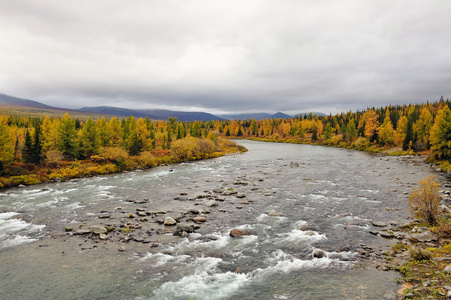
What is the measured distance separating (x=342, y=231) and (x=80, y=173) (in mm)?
43571

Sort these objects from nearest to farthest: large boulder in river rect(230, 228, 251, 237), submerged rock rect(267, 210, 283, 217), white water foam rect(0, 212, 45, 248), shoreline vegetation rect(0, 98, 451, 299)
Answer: shoreline vegetation rect(0, 98, 451, 299)
white water foam rect(0, 212, 45, 248)
large boulder in river rect(230, 228, 251, 237)
submerged rock rect(267, 210, 283, 217)

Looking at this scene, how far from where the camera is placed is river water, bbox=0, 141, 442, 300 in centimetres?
1248

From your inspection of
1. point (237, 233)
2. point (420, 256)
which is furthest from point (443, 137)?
point (237, 233)

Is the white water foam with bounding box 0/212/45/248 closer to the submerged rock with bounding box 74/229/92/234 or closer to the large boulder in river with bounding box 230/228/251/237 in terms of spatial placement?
the submerged rock with bounding box 74/229/92/234

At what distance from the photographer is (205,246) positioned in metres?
17.0

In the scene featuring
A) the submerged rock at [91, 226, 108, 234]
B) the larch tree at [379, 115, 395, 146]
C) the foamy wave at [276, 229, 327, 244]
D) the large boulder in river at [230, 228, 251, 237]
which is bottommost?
the submerged rock at [91, 226, 108, 234]

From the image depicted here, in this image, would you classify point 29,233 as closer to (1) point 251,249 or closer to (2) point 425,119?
(1) point 251,249

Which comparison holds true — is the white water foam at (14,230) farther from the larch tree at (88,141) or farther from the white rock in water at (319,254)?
the larch tree at (88,141)

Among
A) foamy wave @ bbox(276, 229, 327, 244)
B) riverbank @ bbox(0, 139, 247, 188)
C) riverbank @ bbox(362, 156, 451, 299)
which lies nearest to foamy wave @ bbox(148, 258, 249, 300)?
foamy wave @ bbox(276, 229, 327, 244)

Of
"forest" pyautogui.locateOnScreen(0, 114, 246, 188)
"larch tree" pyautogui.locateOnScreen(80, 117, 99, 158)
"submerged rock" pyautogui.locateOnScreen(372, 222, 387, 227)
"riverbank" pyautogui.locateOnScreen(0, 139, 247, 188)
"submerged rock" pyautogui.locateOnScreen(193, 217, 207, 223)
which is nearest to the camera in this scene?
"submerged rock" pyautogui.locateOnScreen(372, 222, 387, 227)

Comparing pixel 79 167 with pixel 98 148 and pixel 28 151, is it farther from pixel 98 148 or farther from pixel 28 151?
pixel 98 148

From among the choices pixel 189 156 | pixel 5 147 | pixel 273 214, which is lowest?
pixel 189 156

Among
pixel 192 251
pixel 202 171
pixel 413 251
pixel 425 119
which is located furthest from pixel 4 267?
pixel 425 119

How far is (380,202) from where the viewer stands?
26.4 m
